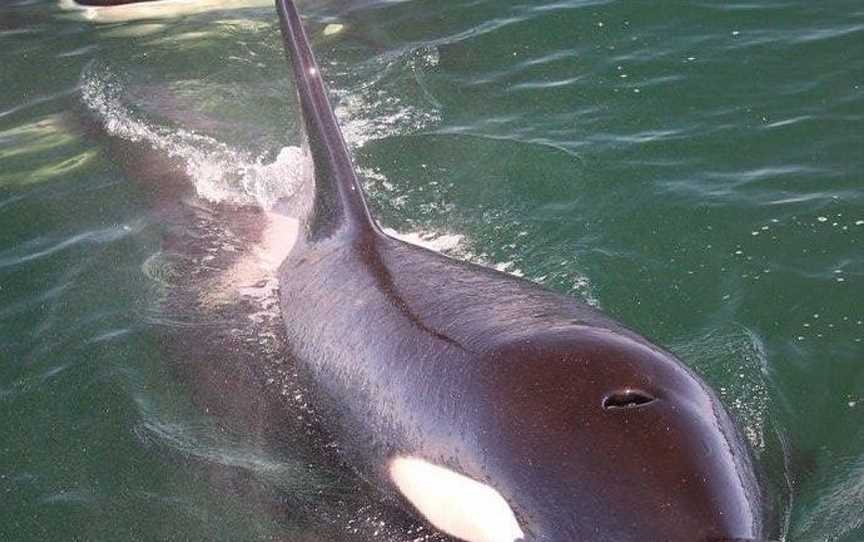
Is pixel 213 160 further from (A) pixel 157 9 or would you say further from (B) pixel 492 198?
(A) pixel 157 9

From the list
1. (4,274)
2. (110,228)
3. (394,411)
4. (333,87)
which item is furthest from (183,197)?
(394,411)

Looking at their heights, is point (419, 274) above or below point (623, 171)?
above

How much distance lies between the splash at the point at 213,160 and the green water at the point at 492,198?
64 millimetres

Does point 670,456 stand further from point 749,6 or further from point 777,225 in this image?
point 749,6

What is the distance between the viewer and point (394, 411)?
17.3ft

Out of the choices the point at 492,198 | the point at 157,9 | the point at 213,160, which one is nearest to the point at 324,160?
the point at 492,198

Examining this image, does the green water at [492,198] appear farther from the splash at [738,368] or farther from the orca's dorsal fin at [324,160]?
the orca's dorsal fin at [324,160]

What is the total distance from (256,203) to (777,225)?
3.69 meters

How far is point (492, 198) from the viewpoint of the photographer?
29.1 ft

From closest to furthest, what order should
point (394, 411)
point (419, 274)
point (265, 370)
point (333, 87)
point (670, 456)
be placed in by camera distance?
point (670, 456)
point (394, 411)
point (419, 274)
point (265, 370)
point (333, 87)

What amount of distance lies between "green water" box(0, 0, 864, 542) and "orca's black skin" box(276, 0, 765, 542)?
60cm

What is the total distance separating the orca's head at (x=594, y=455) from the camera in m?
4.04

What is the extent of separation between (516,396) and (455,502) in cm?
53

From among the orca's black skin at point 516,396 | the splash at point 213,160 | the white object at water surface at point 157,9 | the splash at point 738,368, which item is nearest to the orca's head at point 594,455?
the orca's black skin at point 516,396
